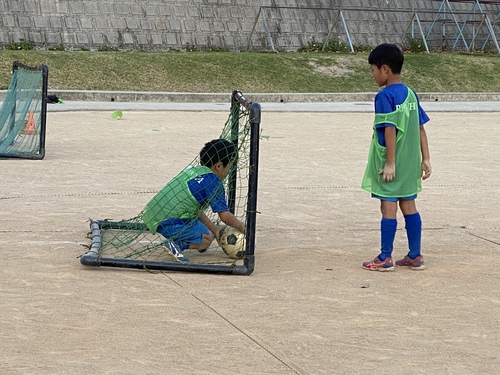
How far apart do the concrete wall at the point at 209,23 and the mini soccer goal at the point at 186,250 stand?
19.4 metres

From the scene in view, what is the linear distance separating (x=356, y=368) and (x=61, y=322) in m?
1.56

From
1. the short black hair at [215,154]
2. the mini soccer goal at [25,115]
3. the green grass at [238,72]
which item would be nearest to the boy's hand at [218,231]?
the short black hair at [215,154]

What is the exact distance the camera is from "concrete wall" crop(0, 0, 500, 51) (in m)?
26.6

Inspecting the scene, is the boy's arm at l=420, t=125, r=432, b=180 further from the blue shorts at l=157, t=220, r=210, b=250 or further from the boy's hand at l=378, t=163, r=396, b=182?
the blue shorts at l=157, t=220, r=210, b=250

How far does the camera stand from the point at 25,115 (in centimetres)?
1340

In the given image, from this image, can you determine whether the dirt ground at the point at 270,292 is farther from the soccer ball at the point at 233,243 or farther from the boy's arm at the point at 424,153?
the boy's arm at the point at 424,153

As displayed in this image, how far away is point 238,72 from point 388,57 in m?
20.1

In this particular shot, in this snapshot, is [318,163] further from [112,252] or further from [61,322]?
[61,322]

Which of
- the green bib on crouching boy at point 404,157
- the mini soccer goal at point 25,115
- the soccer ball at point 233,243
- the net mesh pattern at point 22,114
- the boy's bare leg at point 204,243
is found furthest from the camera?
the net mesh pattern at point 22,114

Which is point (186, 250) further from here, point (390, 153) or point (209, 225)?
point (390, 153)

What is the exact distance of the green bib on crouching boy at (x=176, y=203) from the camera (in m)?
6.90

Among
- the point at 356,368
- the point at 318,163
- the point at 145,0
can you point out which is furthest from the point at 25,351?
the point at 145,0

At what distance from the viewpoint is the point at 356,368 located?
463cm

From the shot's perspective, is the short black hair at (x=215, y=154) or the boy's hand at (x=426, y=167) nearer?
the boy's hand at (x=426, y=167)
